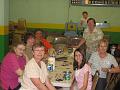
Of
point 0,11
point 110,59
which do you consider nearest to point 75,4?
point 0,11

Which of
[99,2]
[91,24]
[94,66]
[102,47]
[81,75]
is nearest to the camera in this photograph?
[81,75]

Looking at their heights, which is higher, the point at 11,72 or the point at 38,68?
the point at 38,68

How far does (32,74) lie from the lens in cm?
327

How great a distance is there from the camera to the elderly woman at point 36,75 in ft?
10.7

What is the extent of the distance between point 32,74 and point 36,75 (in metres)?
0.04

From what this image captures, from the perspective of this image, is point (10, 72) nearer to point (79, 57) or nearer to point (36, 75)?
point (36, 75)

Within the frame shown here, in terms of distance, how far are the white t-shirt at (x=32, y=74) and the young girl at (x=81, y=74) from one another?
0.46 m

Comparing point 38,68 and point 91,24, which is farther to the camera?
point 91,24

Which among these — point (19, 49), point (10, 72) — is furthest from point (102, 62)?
point (10, 72)

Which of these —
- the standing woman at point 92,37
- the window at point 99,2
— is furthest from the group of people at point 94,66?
the window at point 99,2

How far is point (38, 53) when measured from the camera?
3408mm

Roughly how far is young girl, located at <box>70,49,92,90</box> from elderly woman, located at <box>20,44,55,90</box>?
39 cm

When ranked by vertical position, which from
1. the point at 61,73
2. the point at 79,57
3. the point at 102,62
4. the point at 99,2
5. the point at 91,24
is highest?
the point at 99,2

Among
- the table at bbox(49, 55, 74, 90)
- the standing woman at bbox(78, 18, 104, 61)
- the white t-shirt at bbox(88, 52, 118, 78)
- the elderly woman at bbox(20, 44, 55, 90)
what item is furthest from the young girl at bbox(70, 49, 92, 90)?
the standing woman at bbox(78, 18, 104, 61)
